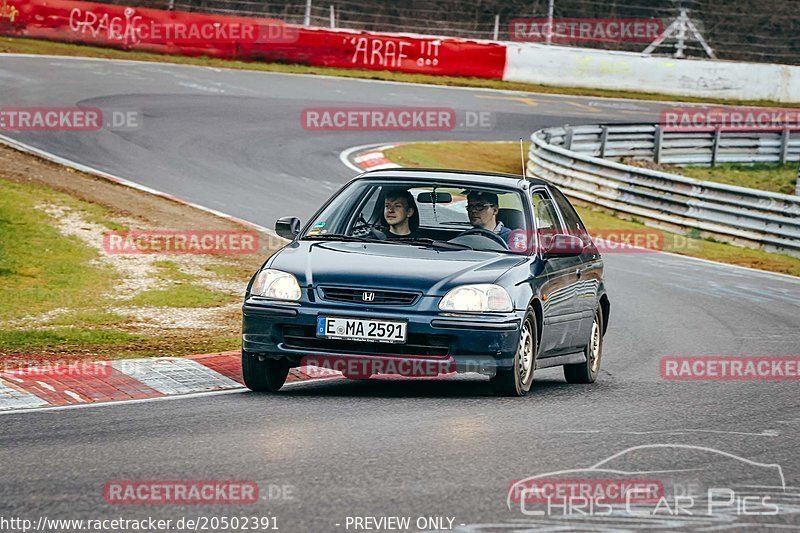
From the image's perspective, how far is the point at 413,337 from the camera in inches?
333

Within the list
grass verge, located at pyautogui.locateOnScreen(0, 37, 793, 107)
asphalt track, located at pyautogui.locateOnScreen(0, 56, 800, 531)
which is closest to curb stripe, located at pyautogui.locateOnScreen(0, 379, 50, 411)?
asphalt track, located at pyautogui.locateOnScreen(0, 56, 800, 531)

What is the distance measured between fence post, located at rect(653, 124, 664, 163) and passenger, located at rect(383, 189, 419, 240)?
21796 millimetres

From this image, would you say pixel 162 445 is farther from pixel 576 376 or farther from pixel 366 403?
pixel 576 376

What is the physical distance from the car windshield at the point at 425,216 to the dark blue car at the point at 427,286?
0.01 meters

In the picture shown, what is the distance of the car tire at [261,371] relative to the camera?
886 cm

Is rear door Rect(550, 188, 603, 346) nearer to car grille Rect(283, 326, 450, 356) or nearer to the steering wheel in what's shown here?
the steering wheel

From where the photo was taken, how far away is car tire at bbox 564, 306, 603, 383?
410 inches

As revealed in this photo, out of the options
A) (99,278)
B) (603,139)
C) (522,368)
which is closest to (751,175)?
(603,139)

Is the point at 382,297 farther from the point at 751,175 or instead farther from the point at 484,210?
the point at 751,175

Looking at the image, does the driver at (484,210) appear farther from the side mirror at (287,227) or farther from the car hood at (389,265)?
the side mirror at (287,227)

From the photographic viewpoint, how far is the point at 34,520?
5242 mm

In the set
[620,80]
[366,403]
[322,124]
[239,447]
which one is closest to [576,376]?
[366,403]

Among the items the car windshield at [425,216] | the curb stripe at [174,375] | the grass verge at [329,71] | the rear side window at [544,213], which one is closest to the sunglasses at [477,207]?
the car windshield at [425,216]

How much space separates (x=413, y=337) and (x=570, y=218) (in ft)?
9.17
